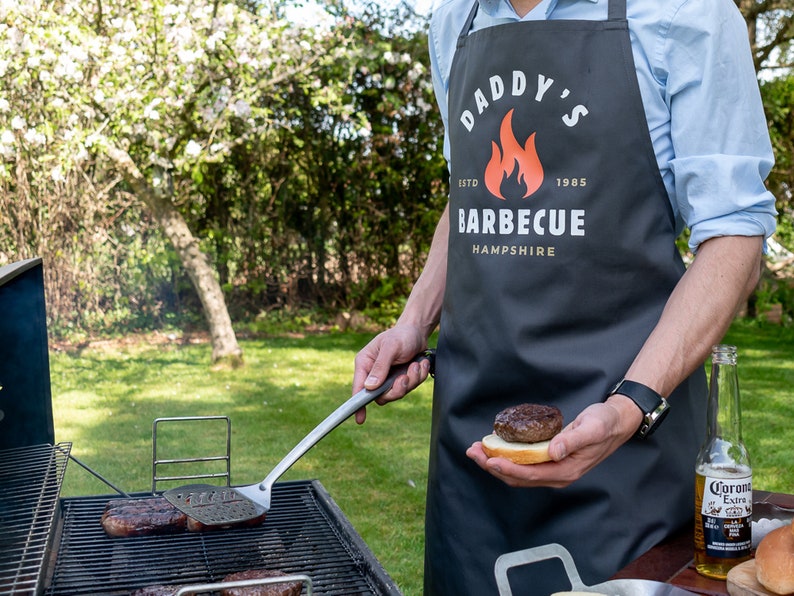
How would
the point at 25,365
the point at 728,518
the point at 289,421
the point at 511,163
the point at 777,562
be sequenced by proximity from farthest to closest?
the point at 289,421 < the point at 25,365 < the point at 511,163 < the point at 728,518 < the point at 777,562

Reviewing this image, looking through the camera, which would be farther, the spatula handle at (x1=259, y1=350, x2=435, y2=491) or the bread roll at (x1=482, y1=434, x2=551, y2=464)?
the spatula handle at (x1=259, y1=350, x2=435, y2=491)

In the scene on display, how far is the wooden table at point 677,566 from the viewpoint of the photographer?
4.09 ft

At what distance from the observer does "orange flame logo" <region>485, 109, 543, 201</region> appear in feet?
5.42

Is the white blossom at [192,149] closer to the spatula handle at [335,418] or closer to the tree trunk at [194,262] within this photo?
the tree trunk at [194,262]

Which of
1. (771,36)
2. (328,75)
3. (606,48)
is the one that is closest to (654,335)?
(606,48)

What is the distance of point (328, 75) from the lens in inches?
308

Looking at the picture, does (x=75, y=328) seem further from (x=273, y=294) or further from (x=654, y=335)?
(x=654, y=335)

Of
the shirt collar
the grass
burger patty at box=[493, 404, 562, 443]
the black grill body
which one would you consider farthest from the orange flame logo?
the grass

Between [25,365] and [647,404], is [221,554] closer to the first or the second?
[25,365]

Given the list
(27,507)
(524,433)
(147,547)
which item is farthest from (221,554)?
(524,433)

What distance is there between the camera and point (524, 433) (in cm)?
137

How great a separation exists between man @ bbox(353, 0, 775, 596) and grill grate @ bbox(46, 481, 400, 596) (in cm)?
22

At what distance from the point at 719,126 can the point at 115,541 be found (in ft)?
5.19

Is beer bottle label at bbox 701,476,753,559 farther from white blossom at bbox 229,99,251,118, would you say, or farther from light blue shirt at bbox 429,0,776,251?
white blossom at bbox 229,99,251,118
